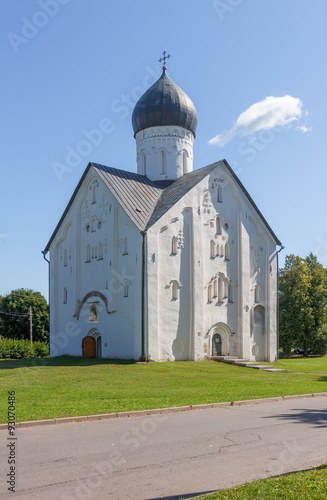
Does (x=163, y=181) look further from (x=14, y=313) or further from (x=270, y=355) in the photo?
(x=14, y=313)

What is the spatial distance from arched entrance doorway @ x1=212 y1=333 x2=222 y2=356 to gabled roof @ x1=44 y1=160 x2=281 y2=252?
824cm

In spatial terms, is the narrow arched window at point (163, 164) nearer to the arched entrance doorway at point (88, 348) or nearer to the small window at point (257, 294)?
the small window at point (257, 294)

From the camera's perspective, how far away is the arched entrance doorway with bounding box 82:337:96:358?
29859mm

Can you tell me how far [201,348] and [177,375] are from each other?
303 inches

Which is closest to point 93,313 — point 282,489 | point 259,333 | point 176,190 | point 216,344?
point 216,344

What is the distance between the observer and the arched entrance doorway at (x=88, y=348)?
29859 mm

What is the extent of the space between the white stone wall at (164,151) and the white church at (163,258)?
7 centimetres

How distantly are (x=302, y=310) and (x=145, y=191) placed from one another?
22817 millimetres

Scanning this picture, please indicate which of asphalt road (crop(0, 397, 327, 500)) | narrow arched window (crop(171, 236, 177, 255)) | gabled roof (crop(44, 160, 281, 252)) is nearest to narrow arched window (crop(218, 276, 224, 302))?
narrow arched window (crop(171, 236, 177, 255))

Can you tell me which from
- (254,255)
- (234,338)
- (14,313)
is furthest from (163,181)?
(14,313)

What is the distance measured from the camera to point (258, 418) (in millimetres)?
11203

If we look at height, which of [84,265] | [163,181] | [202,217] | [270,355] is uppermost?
[163,181]

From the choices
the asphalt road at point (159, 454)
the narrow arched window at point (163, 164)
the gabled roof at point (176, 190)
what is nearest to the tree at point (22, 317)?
the narrow arched window at point (163, 164)

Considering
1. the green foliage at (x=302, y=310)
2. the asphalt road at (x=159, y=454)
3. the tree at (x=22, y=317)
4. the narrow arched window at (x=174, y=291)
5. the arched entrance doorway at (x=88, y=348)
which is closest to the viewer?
Answer: the asphalt road at (x=159, y=454)
